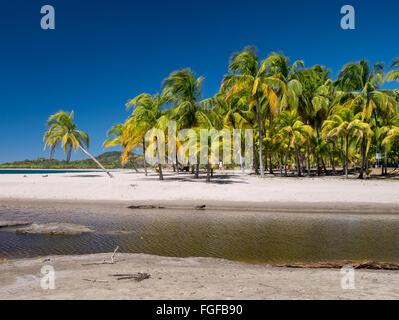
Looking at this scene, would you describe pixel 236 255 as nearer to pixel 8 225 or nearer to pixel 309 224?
pixel 309 224

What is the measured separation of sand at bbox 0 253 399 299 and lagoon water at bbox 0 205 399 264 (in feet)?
4.52

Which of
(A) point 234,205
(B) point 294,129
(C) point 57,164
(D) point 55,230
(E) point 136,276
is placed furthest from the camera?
(C) point 57,164

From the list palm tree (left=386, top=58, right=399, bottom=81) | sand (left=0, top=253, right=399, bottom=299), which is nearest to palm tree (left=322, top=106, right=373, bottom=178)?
palm tree (left=386, top=58, right=399, bottom=81)

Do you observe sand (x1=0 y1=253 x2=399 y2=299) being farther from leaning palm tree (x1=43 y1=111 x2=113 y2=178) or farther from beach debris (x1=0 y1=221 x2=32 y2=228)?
leaning palm tree (x1=43 y1=111 x2=113 y2=178)

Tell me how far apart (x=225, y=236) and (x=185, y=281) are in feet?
16.3

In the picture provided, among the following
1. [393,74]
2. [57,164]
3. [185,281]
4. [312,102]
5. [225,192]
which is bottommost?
[185,281]

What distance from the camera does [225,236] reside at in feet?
32.0

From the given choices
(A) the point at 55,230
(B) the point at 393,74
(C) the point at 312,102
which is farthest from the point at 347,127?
(A) the point at 55,230

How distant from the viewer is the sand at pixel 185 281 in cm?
419

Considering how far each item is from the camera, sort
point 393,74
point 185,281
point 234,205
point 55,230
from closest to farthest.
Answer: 1. point 185,281
2. point 55,230
3. point 234,205
4. point 393,74

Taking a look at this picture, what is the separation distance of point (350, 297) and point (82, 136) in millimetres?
33088

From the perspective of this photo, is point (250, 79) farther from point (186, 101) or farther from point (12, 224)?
point (12, 224)

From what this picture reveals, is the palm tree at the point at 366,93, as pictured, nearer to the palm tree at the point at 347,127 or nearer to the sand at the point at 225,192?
the palm tree at the point at 347,127
